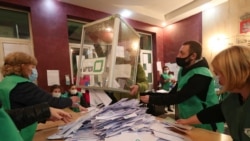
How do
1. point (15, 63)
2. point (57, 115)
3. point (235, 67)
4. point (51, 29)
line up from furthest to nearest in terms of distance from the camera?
point (51, 29) < point (15, 63) < point (57, 115) < point (235, 67)

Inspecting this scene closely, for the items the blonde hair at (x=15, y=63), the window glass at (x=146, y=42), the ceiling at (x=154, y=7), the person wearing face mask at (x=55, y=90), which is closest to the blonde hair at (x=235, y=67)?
the blonde hair at (x=15, y=63)

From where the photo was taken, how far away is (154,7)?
4.31 meters

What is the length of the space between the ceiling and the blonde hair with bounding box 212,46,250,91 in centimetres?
312

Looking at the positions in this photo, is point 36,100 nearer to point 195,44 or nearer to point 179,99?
point 179,99

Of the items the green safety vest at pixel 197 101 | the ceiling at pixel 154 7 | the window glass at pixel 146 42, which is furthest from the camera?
the window glass at pixel 146 42

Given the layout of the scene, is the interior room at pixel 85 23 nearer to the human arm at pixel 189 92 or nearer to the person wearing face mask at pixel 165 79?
the person wearing face mask at pixel 165 79

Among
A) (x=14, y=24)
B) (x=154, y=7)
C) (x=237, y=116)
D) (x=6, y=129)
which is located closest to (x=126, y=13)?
(x=154, y=7)

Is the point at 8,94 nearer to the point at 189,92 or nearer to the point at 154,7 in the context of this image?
the point at 189,92

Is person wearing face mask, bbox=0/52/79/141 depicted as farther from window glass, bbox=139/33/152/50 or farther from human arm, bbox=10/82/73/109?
window glass, bbox=139/33/152/50

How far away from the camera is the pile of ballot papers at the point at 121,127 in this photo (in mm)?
770

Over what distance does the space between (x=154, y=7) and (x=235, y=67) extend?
3931 mm

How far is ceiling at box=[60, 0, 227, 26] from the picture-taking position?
359cm

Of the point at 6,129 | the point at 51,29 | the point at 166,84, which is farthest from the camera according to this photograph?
the point at 166,84

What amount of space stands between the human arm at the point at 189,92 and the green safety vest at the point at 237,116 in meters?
0.37
